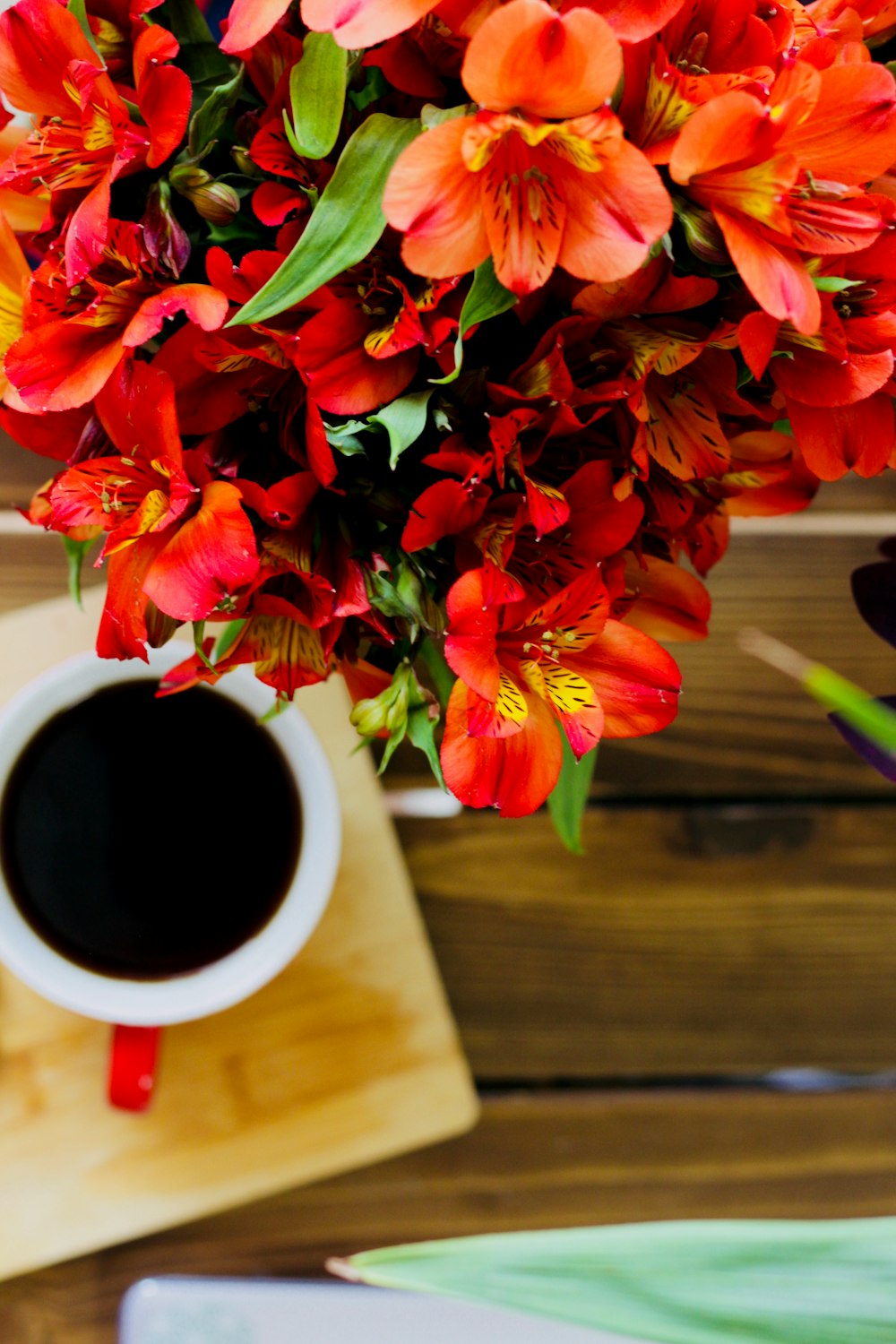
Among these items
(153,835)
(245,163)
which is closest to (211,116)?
(245,163)

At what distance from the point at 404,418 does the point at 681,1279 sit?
18 cm

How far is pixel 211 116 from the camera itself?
27cm

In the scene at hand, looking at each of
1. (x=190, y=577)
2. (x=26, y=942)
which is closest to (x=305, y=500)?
(x=190, y=577)

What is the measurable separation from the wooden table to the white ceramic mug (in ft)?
0.32

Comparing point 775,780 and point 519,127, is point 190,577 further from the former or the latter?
point 775,780

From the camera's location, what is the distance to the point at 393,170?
0.23m

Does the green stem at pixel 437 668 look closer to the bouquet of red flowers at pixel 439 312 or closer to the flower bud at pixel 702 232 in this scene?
the bouquet of red flowers at pixel 439 312

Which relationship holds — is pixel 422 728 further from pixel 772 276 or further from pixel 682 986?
pixel 682 986

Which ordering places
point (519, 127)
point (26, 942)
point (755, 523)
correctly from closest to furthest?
1. point (519, 127)
2. point (26, 942)
3. point (755, 523)

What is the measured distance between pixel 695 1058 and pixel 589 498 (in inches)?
16.5

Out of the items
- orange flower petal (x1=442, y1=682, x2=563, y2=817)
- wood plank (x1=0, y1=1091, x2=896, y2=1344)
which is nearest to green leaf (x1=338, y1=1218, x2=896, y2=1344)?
orange flower petal (x1=442, y1=682, x2=563, y2=817)

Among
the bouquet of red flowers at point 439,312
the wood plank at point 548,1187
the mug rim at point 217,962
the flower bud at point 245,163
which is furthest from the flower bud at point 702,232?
the wood plank at point 548,1187

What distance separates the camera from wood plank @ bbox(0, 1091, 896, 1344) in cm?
58

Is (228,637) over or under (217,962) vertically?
over
